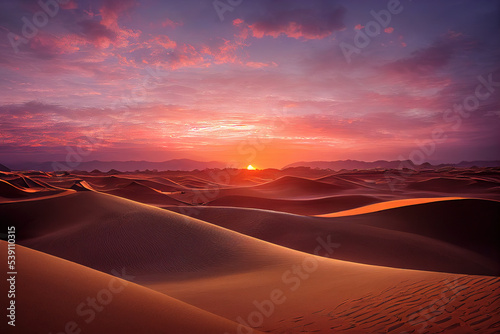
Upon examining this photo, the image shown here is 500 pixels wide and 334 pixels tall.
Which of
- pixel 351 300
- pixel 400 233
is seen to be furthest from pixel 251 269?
pixel 400 233

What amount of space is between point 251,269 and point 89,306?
4.30 metres

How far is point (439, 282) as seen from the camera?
4.23 meters

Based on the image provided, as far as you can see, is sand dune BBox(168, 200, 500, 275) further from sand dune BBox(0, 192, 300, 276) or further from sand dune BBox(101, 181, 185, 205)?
sand dune BBox(101, 181, 185, 205)

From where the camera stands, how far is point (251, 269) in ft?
21.4

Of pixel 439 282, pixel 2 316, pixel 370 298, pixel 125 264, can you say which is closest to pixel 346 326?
pixel 370 298

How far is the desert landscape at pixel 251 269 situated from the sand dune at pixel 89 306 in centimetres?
1

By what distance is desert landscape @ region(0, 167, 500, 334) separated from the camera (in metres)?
2.84

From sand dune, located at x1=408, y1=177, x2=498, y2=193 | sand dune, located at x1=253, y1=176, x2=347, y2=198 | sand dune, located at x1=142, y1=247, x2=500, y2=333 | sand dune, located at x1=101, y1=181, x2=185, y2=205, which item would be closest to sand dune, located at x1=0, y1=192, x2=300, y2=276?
sand dune, located at x1=142, y1=247, x2=500, y2=333

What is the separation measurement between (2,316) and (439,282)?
5.27 m

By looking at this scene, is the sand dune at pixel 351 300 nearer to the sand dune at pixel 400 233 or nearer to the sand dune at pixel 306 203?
the sand dune at pixel 400 233

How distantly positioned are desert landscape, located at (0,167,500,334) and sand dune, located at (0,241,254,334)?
0.01 m

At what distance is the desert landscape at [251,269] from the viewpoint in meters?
2.84

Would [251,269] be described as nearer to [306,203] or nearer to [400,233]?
[400,233]

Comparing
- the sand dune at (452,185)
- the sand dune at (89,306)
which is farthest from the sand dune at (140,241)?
the sand dune at (452,185)
